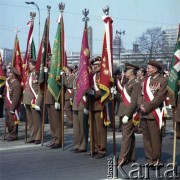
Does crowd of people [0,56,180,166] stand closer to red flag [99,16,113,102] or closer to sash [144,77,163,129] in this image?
sash [144,77,163,129]

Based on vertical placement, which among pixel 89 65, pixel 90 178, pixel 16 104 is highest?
pixel 89 65

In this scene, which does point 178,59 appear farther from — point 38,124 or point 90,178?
point 38,124

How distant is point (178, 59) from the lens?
6.92m

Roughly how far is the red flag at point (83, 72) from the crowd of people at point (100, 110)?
0.46ft

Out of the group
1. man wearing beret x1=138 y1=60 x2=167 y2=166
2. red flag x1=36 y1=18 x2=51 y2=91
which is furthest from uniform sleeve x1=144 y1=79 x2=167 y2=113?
red flag x1=36 y1=18 x2=51 y2=91

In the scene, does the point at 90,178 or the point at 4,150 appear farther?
the point at 4,150

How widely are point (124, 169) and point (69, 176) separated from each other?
95 cm

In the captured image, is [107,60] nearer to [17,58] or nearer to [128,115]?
[128,115]

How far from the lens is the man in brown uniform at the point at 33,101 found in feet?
31.6

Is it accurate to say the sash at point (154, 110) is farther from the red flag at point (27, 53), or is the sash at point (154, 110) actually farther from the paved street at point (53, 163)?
the red flag at point (27, 53)

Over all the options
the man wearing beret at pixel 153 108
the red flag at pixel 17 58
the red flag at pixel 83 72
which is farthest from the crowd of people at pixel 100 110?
the red flag at pixel 17 58

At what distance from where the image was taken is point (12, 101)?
9.99 m

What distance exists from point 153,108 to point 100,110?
1472 mm

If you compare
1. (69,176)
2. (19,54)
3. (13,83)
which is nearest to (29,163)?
(69,176)
